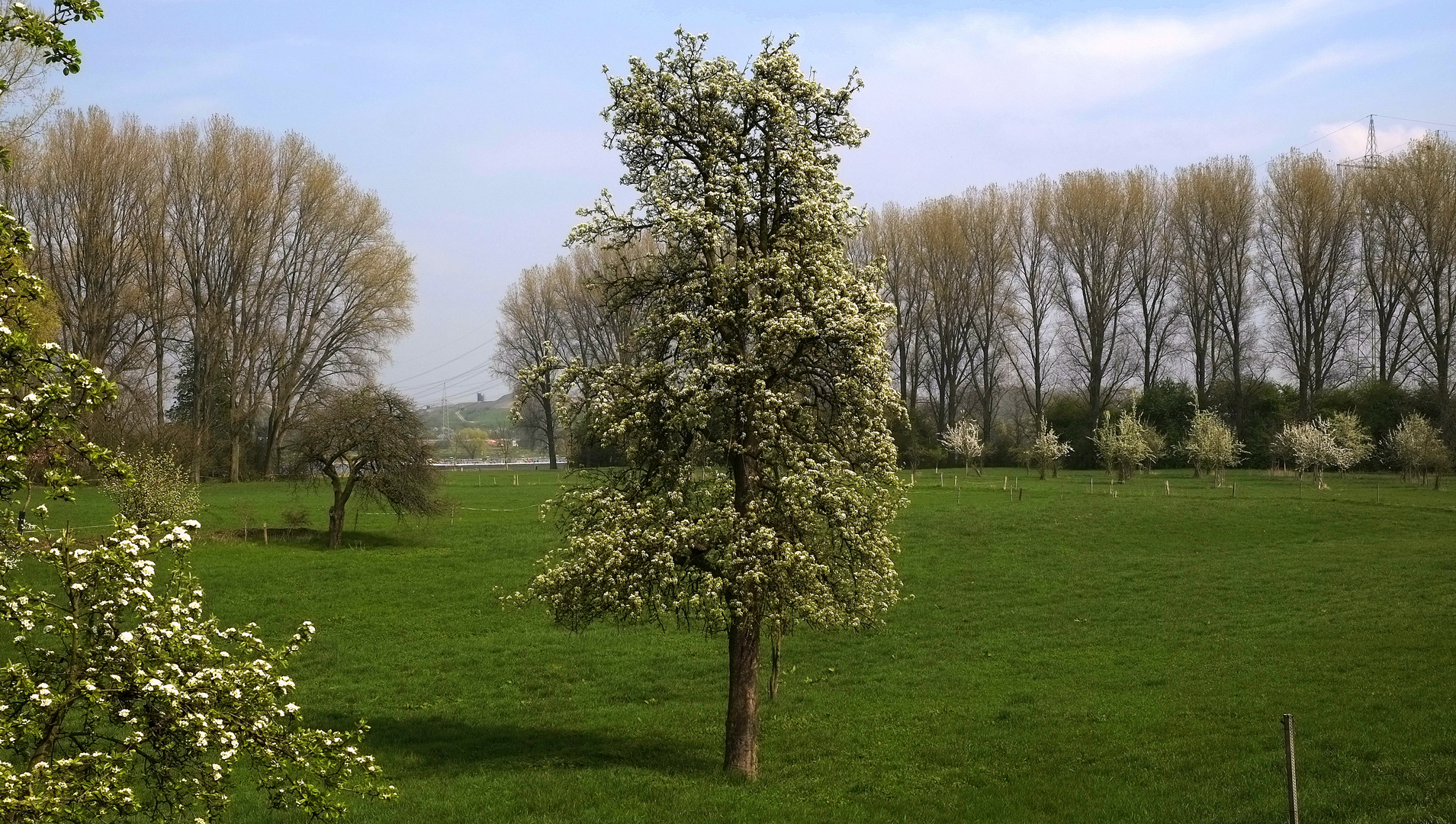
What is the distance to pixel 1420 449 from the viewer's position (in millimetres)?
62781

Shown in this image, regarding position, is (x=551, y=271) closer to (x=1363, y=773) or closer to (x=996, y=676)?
(x=996, y=676)

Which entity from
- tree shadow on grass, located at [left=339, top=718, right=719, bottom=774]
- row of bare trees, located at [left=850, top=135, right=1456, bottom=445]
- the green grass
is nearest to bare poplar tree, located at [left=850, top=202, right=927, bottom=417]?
row of bare trees, located at [left=850, top=135, right=1456, bottom=445]

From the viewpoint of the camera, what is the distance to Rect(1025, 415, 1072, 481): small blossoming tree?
77.9 m

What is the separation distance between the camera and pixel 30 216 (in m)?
71.4

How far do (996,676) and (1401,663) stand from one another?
8767 millimetres

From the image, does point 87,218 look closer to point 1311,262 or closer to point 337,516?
point 337,516

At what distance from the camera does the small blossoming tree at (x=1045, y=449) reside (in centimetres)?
7794

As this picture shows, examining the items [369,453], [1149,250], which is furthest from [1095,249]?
[369,453]

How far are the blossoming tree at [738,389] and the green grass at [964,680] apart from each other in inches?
122

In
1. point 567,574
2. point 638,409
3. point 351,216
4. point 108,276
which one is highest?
point 351,216

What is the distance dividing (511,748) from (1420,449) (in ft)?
197

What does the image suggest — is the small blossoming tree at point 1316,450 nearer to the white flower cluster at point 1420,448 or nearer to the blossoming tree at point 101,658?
the white flower cluster at point 1420,448

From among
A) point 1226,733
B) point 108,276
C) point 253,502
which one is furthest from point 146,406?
point 1226,733

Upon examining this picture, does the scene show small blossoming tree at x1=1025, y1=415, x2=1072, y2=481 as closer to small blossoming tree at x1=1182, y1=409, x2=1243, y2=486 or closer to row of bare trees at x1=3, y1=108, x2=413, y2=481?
small blossoming tree at x1=1182, y1=409, x2=1243, y2=486
